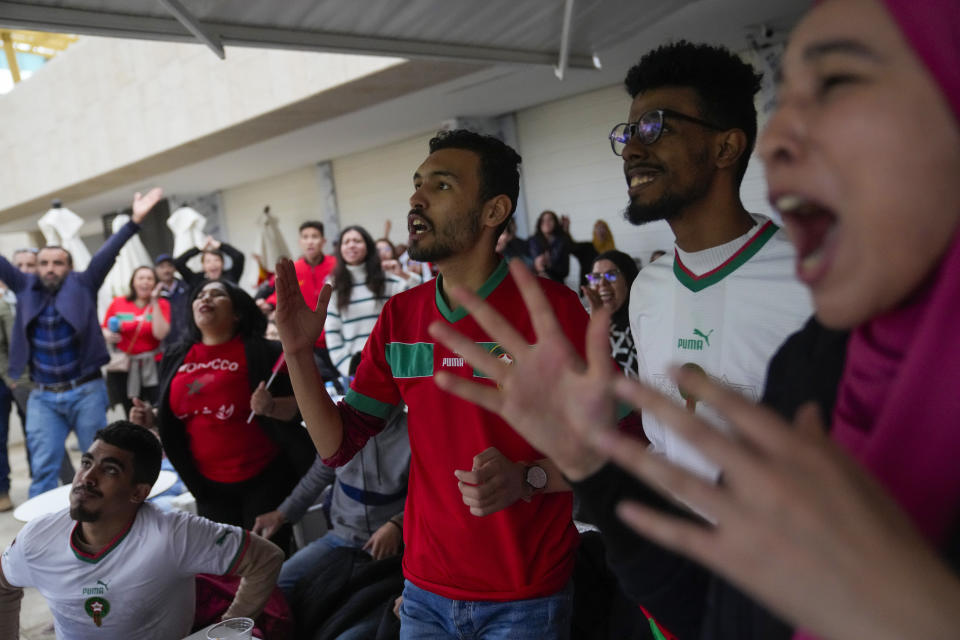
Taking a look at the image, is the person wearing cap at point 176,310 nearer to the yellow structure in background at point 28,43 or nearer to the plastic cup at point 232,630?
the plastic cup at point 232,630

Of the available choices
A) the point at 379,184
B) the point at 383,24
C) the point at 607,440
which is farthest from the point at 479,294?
the point at 379,184

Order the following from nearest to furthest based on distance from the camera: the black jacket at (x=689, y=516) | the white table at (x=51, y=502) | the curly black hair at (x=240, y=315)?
the black jacket at (x=689, y=516), the white table at (x=51, y=502), the curly black hair at (x=240, y=315)

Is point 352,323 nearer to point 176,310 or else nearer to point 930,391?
point 176,310

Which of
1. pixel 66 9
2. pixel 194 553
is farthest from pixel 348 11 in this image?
pixel 194 553

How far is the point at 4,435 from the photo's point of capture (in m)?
5.57

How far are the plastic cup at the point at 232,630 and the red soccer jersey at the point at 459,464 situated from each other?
505 millimetres

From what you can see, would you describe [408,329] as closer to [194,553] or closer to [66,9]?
[194,553]

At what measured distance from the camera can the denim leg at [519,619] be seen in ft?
5.21

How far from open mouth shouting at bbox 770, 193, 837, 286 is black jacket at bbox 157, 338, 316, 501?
9.08ft

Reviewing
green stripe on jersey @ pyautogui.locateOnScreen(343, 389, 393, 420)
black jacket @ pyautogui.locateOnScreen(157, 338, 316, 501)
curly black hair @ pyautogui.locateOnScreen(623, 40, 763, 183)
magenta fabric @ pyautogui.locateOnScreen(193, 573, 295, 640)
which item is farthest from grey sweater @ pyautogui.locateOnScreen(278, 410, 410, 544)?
curly black hair @ pyautogui.locateOnScreen(623, 40, 763, 183)

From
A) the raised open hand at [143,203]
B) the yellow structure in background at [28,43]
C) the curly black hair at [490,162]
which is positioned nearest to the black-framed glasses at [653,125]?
the curly black hair at [490,162]

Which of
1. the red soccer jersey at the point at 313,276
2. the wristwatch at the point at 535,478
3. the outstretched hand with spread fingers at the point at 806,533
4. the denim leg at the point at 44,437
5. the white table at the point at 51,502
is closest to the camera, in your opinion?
the outstretched hand with spread fingers at the point at 806,533

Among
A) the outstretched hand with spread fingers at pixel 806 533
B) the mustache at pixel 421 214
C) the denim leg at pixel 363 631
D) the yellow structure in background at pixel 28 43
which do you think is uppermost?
the yellow structure in background at pixel 28 43

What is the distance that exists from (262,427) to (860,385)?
2878 mm
